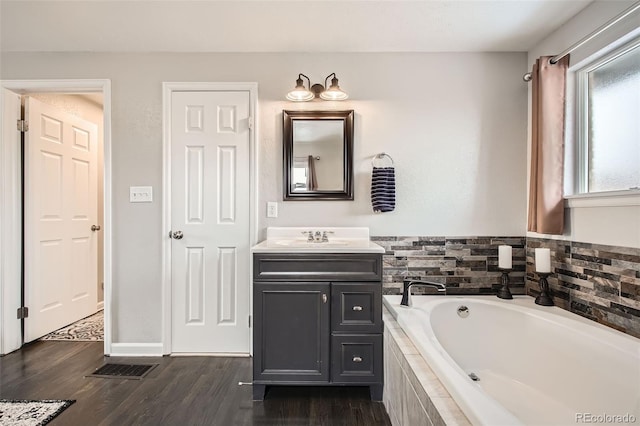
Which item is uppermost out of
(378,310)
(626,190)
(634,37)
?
(634,37)

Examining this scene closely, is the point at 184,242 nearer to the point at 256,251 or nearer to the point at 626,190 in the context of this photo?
the point at 256,251

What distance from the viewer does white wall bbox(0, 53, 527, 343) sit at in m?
2.29

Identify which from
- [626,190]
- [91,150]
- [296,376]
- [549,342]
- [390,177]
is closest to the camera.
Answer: [626,190]

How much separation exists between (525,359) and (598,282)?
0.58 m

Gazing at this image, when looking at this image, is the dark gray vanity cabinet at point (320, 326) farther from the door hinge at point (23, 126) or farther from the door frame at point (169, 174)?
the door hinge at point (23, 126)

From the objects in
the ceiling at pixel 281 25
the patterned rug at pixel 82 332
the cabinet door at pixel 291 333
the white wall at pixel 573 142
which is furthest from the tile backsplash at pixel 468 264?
the patterned rug at pixel 82 332

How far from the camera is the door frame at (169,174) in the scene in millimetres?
2271

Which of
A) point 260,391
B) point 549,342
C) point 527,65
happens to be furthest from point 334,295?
point 527,65

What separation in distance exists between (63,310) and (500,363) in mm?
3517

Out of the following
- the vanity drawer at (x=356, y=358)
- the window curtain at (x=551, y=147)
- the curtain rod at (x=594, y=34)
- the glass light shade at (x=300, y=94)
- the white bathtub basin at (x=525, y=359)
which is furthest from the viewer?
the glass light shade at (x=300, y=94)

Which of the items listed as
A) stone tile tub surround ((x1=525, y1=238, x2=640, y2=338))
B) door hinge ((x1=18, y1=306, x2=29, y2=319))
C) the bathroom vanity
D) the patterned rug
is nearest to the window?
stone tile tub surround ((x1=525, y1=238, x2=640, y2=338))

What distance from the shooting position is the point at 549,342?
1.61m

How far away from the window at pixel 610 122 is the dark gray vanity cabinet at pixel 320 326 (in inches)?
55.3

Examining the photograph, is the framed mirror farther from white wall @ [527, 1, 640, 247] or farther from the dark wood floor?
white wall @ [527, 1, 640, 247]
